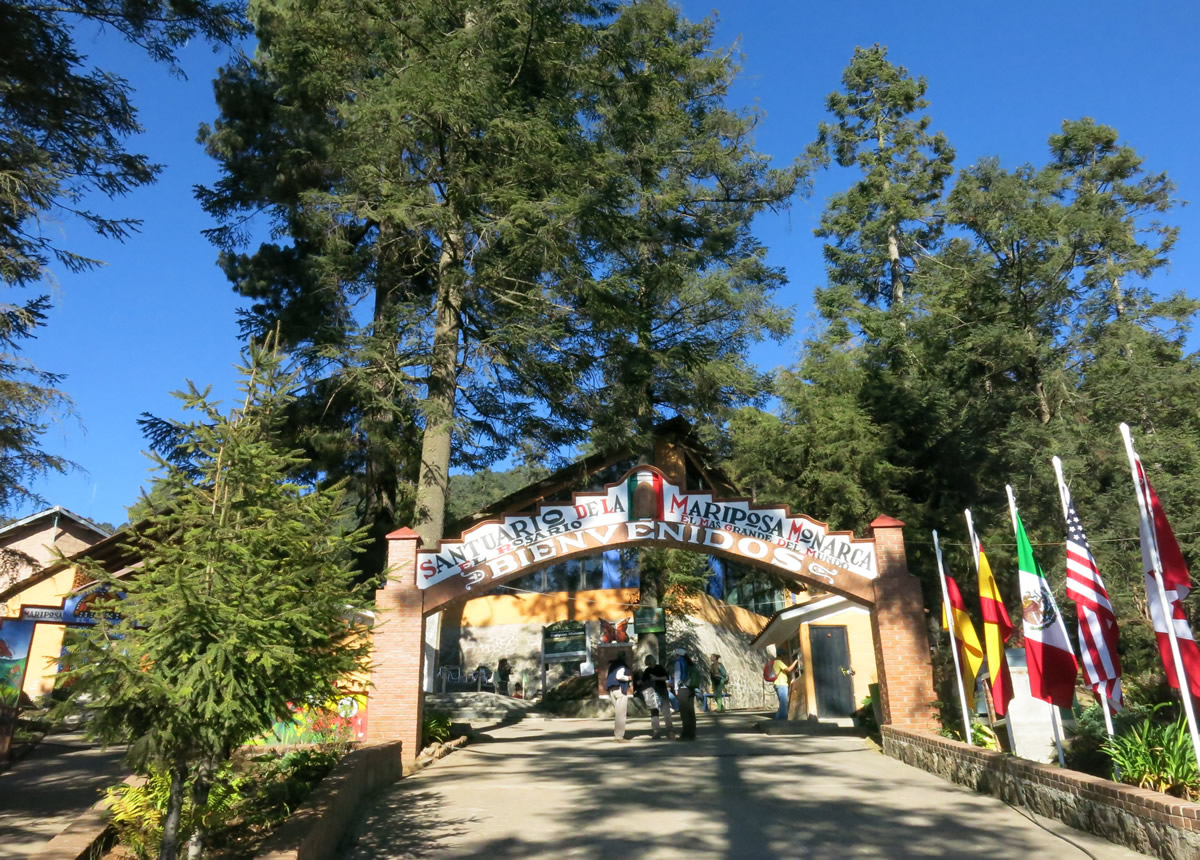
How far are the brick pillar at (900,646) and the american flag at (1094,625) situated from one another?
17.8ft

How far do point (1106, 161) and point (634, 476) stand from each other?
28.3m

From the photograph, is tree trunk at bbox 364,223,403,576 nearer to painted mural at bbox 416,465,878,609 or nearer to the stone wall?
painted mural at bbox 416,465,878,609

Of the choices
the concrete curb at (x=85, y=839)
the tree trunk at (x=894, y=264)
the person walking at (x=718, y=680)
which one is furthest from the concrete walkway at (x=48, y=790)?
the tree trunk at (x=894, y=264)

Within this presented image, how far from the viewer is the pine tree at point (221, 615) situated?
5.86m

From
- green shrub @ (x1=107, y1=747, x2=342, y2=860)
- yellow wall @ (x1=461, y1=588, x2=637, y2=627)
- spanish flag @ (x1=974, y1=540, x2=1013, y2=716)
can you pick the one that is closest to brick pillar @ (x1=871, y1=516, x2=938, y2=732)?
spanish flag @ (x1=974, y1=540, x2=1013, y2=716)

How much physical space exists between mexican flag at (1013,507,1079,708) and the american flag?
30cm

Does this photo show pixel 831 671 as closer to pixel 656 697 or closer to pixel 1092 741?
pixel 656 697

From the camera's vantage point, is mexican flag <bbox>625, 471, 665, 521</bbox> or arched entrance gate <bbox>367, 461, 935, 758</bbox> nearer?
arched entrance gate <bbox>367, 461, 935, 758</bbox>

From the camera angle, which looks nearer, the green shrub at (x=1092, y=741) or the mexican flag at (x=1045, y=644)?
the mexican flag at (x=1045, y=644)

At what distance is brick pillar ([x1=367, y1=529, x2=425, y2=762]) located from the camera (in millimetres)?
12773

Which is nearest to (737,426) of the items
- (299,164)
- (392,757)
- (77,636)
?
(299,164)

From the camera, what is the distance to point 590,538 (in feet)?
46.8

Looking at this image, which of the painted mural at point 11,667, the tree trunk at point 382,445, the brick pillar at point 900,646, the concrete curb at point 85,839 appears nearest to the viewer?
the concrete curb at point 85,839

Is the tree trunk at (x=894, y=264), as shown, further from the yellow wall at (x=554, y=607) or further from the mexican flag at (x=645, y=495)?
the mexican flag at (x=645, y=495)
